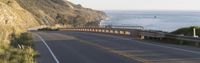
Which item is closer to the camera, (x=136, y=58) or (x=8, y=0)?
(x=136, y=58)

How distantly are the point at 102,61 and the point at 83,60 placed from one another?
4.01 feet

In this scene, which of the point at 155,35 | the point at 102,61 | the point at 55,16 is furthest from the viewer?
the point at 55,16

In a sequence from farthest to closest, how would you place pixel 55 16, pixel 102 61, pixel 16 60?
pixel 55 16, pixel 102 61, pixel 16 60

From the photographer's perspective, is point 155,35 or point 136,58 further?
point 155,35

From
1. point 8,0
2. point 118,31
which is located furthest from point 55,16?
point 118,31

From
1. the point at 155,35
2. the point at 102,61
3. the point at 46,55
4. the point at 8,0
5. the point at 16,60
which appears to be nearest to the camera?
the point at 16,60

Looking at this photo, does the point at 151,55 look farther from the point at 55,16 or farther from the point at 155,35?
the point at 55,16

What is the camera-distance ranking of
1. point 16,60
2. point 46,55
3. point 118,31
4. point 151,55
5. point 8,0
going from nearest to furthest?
point 16,60 → point 151,55 → point 46,55 → point 118,31 → point 8,0

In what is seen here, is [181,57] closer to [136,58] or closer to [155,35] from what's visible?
[136,58]

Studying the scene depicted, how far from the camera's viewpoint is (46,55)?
29203 millimetres

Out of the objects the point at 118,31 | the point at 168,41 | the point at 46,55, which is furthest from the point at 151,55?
the point at 118,31

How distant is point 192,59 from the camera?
23.1m

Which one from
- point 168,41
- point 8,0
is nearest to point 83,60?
point 168,41

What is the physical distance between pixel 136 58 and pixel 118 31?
3527 cm
